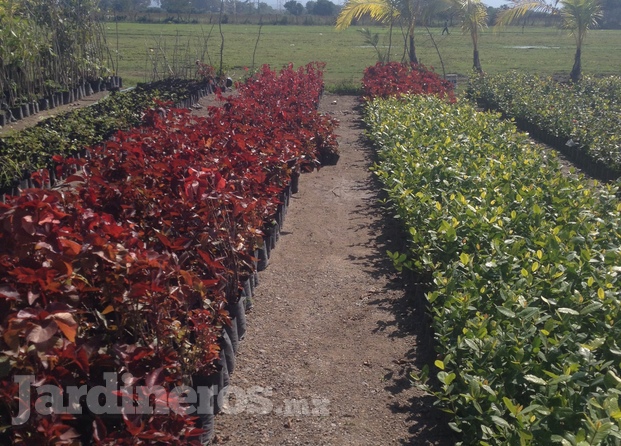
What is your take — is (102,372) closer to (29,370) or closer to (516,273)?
(29,370)

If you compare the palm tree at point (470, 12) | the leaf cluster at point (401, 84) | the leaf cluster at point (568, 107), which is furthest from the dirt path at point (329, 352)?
the palm tree at point (470, 12)

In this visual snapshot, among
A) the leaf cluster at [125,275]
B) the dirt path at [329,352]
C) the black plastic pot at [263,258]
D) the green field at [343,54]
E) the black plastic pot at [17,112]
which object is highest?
the green field at [343,54]

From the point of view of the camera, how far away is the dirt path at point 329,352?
10.2 feet

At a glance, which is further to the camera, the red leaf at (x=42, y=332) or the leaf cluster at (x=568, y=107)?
the leaf cluster at (x=568, y=107)

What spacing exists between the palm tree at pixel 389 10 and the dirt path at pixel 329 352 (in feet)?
40.7

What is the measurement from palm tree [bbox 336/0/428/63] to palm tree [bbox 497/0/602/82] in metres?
3.22

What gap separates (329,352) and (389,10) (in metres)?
15.4

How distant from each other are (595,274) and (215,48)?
2675cm

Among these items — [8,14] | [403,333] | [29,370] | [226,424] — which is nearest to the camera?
[29,370]

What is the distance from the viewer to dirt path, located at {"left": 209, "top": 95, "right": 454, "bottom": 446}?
3105 millimetres

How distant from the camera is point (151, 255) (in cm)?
229

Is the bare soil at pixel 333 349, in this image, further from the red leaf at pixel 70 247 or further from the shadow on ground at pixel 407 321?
the red leaf at pixel 70 247

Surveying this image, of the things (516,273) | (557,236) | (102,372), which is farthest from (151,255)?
(557,236)

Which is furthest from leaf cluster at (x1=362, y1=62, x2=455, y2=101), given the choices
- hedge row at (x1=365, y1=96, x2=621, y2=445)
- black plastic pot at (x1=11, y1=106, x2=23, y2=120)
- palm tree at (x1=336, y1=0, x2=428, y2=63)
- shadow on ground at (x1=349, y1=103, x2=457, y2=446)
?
hedge row at (x1=365, y1=96, x2=621, y2=445)
